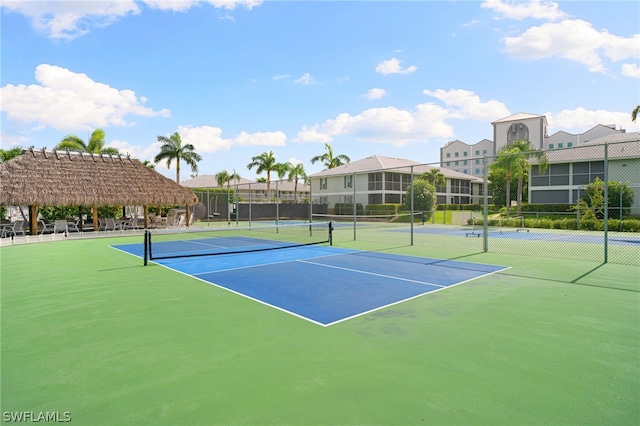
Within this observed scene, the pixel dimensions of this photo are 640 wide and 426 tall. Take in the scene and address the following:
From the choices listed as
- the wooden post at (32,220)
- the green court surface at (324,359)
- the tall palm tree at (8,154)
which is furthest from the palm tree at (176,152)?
the green court surface at (324,359)

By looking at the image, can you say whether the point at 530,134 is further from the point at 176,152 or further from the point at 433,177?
the point at 176,152

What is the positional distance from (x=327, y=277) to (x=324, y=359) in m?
4.69

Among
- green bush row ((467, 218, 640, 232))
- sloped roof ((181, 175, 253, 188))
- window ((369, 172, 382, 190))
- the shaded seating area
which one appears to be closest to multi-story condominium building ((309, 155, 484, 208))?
window ((369, 172, 382, 190))

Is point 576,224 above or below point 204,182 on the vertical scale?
below

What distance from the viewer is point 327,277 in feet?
30.1

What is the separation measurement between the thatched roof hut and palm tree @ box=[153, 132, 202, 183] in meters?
19.5

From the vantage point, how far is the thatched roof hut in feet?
66.0

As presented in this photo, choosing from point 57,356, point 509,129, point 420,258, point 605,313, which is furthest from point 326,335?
point 509,129

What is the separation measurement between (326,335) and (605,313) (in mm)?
4514

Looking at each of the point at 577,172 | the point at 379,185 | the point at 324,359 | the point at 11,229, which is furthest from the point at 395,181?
Answer: the point at 324,359

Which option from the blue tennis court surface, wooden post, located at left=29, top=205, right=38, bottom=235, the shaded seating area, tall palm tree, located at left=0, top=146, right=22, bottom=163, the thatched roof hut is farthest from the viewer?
tall palm tree, located at left=0, top=146, right=22, bottom=163

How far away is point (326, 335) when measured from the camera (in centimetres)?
527

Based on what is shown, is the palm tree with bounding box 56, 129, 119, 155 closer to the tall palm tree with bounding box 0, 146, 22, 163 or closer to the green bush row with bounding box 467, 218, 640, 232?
the tall palm tree with bounding box 0, 146, 22, 163

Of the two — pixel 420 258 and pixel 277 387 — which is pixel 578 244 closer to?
pixel 420 258
